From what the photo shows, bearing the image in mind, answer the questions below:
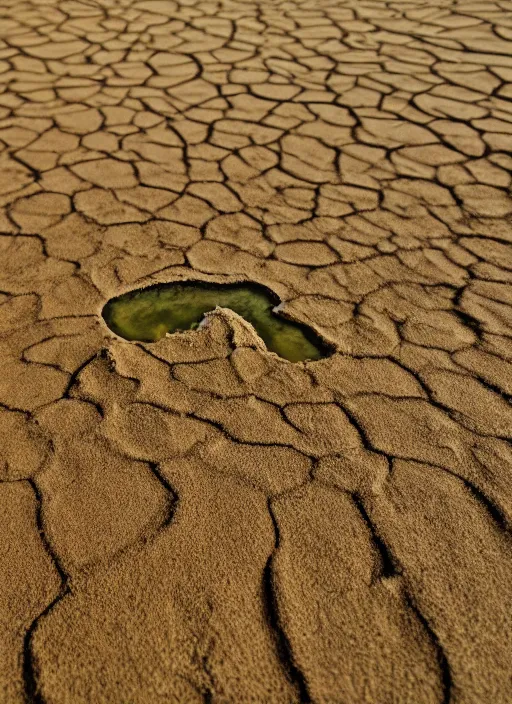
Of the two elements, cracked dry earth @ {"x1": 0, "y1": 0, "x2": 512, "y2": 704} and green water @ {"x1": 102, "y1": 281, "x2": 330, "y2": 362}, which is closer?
cracked dry earth @ {"x1": 0, "y1": 0, "x2": 512, "y2": 704}

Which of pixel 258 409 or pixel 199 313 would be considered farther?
pixel 199 313

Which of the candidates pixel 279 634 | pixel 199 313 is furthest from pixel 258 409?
pixel 279 634

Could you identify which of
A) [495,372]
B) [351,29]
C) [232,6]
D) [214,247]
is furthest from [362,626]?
[232,6]

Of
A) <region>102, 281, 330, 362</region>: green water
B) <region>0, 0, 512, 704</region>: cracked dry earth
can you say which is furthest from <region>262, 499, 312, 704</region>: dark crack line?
<region>102, 281, 330, 362</region>: green water

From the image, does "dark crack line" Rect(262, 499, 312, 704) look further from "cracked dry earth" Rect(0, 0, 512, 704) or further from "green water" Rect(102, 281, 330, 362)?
"green water" Rect(102, 281, 330, 362)

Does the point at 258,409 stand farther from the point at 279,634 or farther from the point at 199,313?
the point at 279,634

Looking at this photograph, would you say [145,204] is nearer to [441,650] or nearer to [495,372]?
[495,372]

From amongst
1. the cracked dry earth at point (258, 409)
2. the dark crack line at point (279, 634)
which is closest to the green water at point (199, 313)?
the cracked dry earth at point (258, 409)
